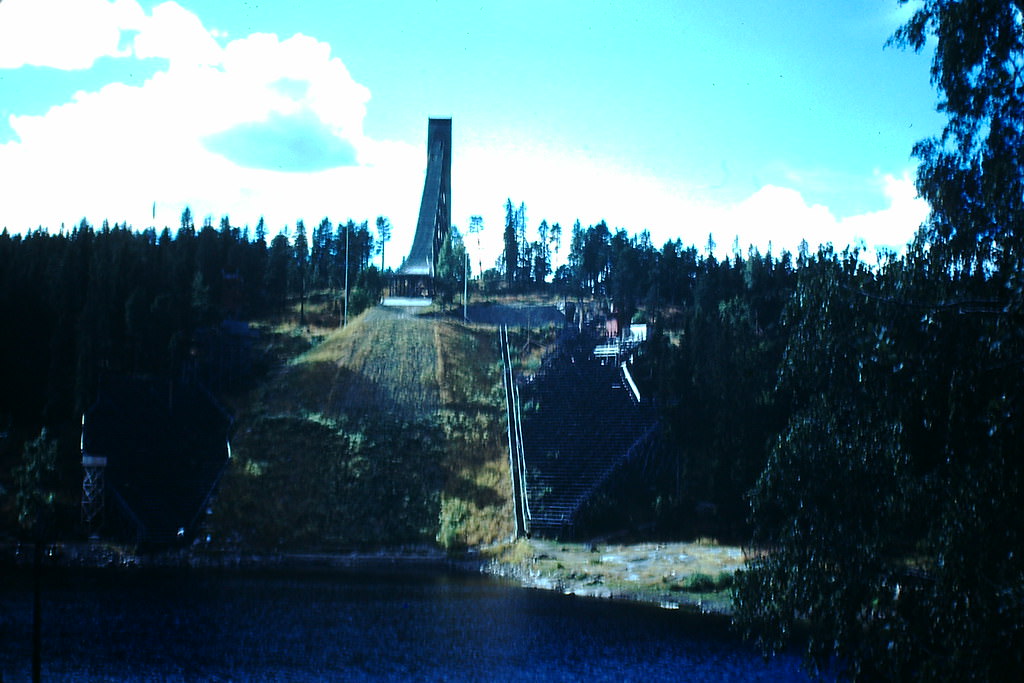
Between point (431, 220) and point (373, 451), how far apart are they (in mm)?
33185

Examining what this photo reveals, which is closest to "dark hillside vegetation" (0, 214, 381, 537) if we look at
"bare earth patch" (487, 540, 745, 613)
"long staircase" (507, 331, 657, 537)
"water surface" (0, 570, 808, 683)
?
"water surface" (0, 570, 808, 683)

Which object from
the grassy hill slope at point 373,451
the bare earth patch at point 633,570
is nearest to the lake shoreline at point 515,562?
the bare earth patch at point 633,570

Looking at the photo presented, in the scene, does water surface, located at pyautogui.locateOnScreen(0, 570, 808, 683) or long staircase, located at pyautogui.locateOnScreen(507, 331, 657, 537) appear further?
long staircase, located at pyautogui.locateOnScreen(507, 331, 657, 537)

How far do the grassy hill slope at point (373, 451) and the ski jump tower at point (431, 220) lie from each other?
10.6 metres

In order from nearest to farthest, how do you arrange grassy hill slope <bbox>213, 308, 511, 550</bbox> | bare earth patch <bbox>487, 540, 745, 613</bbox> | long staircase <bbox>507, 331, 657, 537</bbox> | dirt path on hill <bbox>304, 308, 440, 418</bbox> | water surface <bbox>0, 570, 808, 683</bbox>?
water surface <bbox>0, 570, 808, 683</bbox> → bare earth patch <bbox>487, 540, 745, 613</bbox> → grassy hill slope <bbox>213, 308, 511, 550</bbox> → long staircase <bbox>507, 331, 657, 537</bbox> → dirt path on hill <bbox>304, 308, 440, 418</bbox>

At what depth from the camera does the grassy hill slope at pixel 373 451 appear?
153 feet

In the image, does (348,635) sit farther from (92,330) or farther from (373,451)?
(92,330)

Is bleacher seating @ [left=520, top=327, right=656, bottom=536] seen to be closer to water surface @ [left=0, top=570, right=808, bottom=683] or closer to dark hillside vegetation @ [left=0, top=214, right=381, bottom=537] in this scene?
water surface @ [left=0, top=570, right=808, bottom=683]

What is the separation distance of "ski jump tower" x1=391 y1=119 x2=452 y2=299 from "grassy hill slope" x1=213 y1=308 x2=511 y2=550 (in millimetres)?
10619

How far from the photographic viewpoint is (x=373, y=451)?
172ft

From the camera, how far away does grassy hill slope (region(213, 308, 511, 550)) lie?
46688mm

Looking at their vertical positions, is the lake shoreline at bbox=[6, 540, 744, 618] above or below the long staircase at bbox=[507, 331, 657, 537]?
below

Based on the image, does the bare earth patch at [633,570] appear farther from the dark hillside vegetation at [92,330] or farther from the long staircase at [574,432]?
the dark hillside vegetation at [92,330]

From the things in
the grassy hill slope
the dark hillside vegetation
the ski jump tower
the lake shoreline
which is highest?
the ski jump tower
